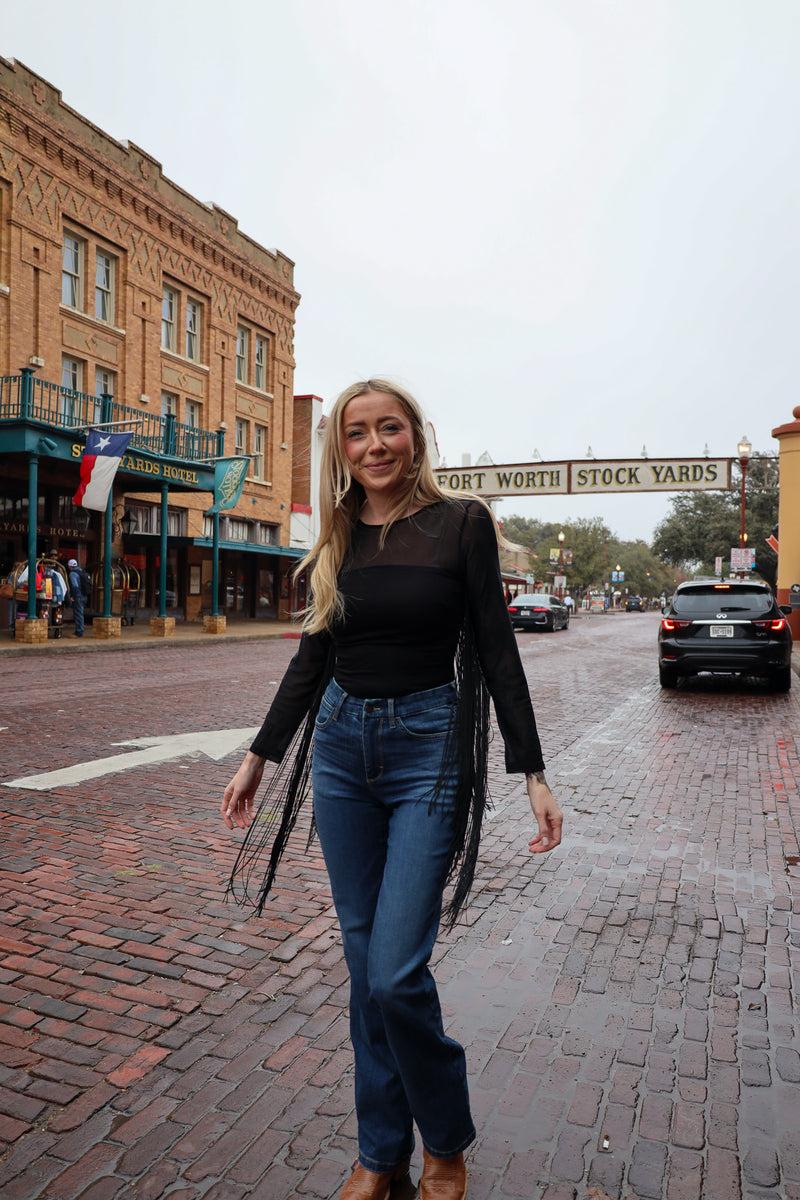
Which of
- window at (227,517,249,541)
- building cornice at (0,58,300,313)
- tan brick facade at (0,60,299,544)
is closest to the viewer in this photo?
building cornice at (0,58,300,313)

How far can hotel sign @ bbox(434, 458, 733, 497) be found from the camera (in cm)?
2777

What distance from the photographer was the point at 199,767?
730cm

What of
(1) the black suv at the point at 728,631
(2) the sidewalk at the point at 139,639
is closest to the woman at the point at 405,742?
(1) the black suv at the point at 728,631

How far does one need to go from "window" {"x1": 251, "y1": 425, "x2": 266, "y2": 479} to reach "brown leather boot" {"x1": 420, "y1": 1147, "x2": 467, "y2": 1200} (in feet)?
108

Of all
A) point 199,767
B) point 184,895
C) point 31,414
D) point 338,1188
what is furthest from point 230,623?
point 338,1188

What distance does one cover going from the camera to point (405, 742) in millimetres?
2219

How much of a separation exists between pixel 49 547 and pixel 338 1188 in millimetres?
24169

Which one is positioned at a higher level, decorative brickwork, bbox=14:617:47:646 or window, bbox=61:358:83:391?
window, bbox=61:358:83:391

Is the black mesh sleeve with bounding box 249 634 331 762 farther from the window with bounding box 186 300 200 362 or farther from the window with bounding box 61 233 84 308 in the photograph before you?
the window with bounding box 186 300 200 362

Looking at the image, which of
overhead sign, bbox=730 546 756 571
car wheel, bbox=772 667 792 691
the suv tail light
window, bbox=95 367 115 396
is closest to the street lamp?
window, bbox=95 367 115 396

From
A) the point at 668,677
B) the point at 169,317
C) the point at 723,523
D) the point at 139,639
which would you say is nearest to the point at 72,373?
the point at 169,317

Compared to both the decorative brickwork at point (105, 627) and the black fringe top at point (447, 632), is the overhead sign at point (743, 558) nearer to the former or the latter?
the decorative brickwork at point (105, 627)

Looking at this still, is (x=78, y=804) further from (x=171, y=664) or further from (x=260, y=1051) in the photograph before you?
(x=171, y=664)

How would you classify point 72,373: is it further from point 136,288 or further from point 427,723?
point 427,723
